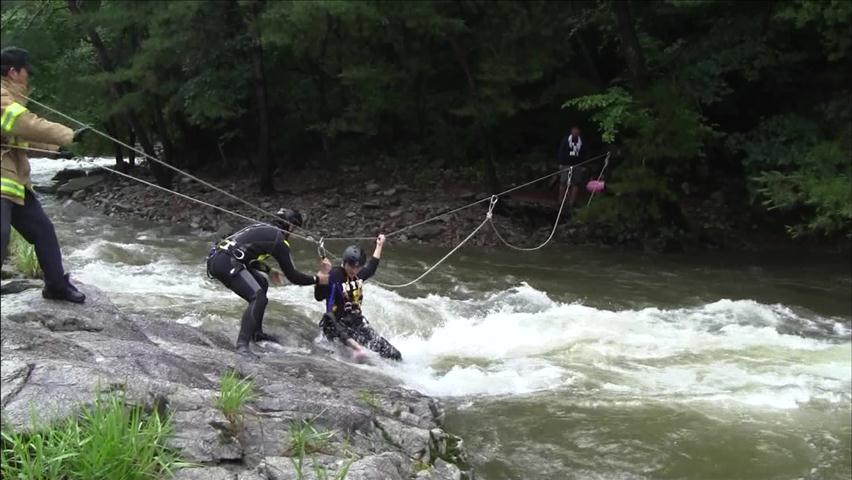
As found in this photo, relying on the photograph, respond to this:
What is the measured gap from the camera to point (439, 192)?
1986 cm

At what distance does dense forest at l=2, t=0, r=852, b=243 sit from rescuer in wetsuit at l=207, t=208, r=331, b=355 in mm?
8262

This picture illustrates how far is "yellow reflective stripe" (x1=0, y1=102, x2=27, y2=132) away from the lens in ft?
14.9

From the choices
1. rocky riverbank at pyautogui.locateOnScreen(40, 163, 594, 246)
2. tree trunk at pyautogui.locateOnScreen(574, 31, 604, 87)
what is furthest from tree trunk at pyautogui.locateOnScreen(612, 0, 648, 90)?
rocky riverbank at pyautogui.locateOnScreen(40, 163, 594, 246)

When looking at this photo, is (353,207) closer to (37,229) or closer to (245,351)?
(245,351)

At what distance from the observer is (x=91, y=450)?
3701mm

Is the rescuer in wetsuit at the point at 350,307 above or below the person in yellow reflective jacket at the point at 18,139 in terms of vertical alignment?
below

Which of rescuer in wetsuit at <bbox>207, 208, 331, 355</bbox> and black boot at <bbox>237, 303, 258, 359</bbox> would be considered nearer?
black boot at <bbox>237, 303, 258, 359</bbox>

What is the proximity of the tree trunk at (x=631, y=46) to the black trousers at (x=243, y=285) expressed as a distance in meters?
10.4

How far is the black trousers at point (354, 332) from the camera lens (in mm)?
8281

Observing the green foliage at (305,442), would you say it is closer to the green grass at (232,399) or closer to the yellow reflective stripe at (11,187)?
the green grass at (232,399)

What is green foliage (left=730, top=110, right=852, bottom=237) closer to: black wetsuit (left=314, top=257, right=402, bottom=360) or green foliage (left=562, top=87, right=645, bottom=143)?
green foliage (left=562, top=87, right=645, bottom=143)

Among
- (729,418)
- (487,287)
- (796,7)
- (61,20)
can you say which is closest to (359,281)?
(729,418)

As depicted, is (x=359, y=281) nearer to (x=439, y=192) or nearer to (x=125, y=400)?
(x=125, y=400)

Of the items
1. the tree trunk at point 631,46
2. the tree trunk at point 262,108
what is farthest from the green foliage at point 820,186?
the tree trunk at point 262,108
